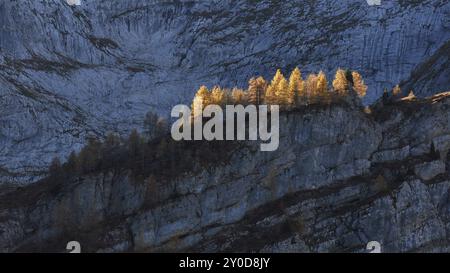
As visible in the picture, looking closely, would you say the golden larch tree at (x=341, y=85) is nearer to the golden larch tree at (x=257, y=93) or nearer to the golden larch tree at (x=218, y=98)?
the golden larch tree at (x=257, y=93)

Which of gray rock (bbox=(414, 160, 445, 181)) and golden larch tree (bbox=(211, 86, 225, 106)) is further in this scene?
golden larch tree (bbox=(211, 86, 225, 106))

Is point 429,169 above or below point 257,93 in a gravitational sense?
below

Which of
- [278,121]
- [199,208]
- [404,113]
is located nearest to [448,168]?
[404,113]

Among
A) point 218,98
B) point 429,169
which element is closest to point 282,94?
point 218,98

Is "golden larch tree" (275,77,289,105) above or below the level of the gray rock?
above

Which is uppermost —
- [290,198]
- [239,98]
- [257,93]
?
[257,93]

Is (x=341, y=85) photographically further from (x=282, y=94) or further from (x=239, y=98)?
(x=239, y=98)

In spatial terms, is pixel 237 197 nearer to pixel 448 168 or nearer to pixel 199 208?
pixel 199 208

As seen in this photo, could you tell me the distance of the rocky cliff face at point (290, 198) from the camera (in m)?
151

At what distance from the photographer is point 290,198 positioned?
158m

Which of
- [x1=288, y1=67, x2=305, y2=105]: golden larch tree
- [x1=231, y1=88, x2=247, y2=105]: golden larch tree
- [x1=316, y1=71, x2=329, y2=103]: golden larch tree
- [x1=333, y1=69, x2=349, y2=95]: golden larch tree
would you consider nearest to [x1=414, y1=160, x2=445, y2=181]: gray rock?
[x1=333, y1=69, x2=349, y2=95]: golden larch tree

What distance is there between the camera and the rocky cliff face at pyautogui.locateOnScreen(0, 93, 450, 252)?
151 m

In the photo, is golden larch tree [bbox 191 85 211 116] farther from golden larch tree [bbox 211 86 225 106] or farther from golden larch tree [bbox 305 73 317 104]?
golden larch tree [bbox 305 73 317 104]

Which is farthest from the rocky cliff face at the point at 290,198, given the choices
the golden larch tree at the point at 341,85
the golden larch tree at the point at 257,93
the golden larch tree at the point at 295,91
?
the golden larch tree at the point at 257,93
